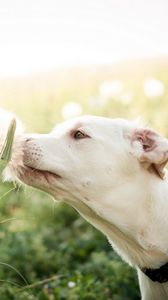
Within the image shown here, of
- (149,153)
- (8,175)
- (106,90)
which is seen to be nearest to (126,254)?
(149,153)

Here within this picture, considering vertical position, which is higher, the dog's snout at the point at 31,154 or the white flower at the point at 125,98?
the dog's snout at the point at 31,154

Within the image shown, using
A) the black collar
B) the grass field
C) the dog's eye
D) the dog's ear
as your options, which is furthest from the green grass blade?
the black collar

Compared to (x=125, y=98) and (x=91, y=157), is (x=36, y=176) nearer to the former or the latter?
(x=91, y=157)

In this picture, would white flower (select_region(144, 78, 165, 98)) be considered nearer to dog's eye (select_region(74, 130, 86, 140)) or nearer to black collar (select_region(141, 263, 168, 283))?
dog's eye (select_region(74, 130, 86, 140))

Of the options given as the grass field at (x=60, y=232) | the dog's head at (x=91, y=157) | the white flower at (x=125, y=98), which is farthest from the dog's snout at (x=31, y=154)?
the white flower at (x=125, y=98)

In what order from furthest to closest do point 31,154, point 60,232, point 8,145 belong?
point 60,232 < point 31,154 < point 8,145

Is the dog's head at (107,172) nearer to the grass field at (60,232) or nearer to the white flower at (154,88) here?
the grass field at (60,232)

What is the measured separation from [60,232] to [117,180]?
331 centimetres

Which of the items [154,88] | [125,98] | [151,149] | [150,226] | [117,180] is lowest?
[125,98]

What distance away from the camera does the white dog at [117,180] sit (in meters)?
4.03

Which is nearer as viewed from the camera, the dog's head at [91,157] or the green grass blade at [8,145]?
the green grass blade at [8,145]

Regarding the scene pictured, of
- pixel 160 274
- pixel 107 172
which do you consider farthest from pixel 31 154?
pixel 160 274

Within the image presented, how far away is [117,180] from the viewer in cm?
410

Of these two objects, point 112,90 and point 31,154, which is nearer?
point 31,154
